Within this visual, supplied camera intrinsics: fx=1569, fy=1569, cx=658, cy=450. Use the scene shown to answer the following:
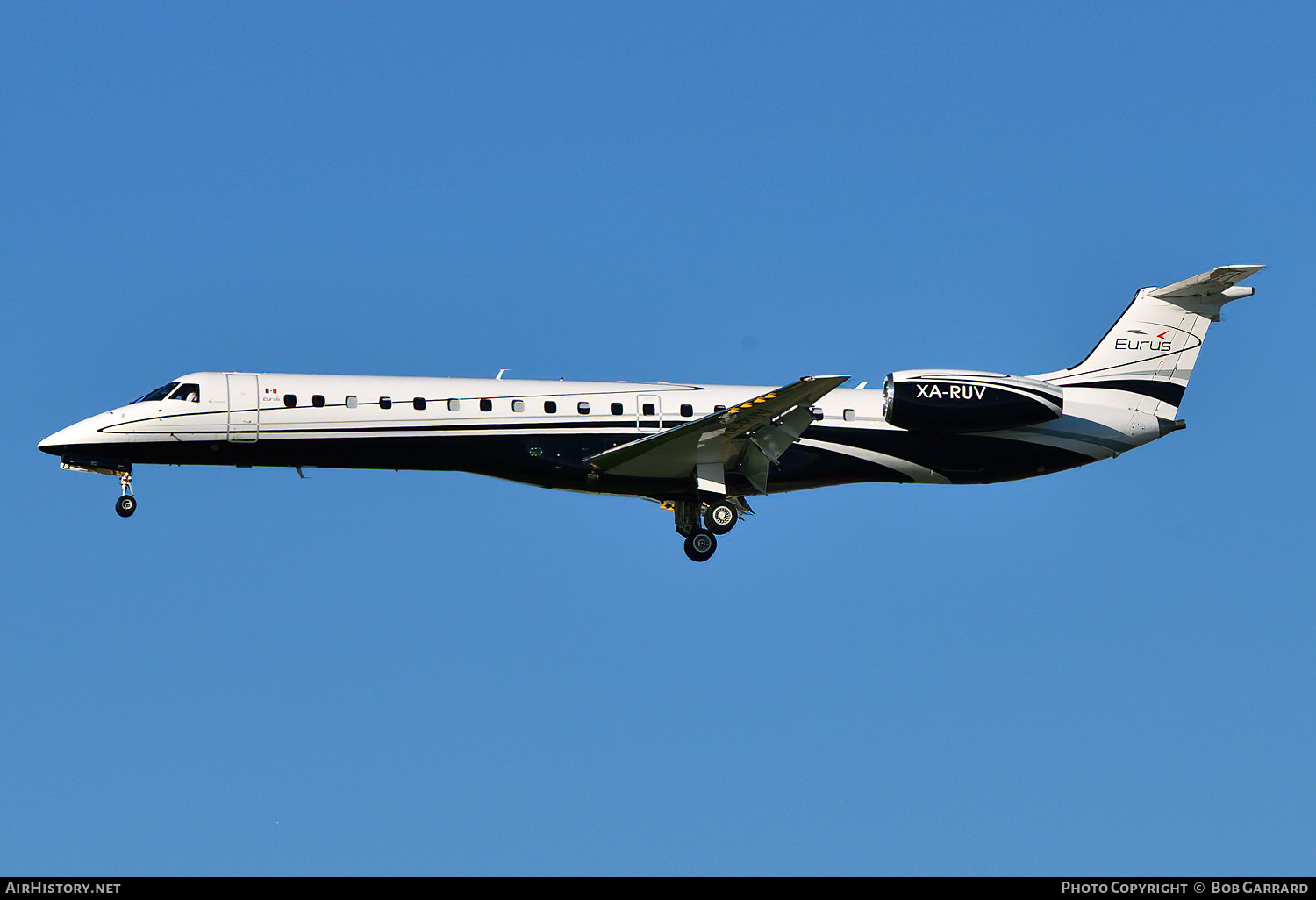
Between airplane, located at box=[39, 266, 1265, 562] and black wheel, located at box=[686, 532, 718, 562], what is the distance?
0.12ft

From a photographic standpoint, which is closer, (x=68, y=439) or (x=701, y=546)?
(x=68, y=439)

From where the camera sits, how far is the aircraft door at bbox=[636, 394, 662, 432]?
3241 cm

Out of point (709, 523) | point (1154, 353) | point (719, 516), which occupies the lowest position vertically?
point (709, 523)

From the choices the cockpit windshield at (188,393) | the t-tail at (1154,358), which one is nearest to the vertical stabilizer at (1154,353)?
the t-tail at (1154,358)

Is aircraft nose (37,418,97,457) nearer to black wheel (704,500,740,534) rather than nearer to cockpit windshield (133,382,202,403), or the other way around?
cockpit windshield (133,382,202,403)

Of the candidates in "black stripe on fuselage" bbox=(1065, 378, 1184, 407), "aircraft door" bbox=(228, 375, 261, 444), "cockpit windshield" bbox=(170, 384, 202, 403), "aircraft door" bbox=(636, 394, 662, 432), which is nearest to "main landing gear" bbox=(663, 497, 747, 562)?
"aircraft door" bbox=(636, 394, 662, 432)

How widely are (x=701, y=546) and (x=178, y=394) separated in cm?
1099

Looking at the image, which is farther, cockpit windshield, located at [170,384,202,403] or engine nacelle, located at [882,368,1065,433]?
engine nacelle, located at [882,368,1065,433]

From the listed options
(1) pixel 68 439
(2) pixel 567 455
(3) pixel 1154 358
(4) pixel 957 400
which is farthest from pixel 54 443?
(3) pixel 1154 358

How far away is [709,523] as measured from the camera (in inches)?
1294

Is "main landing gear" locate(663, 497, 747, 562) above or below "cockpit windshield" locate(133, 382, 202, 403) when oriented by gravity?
below

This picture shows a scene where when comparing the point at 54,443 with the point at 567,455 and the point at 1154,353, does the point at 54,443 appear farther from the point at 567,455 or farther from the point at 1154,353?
the point at 1154,353
